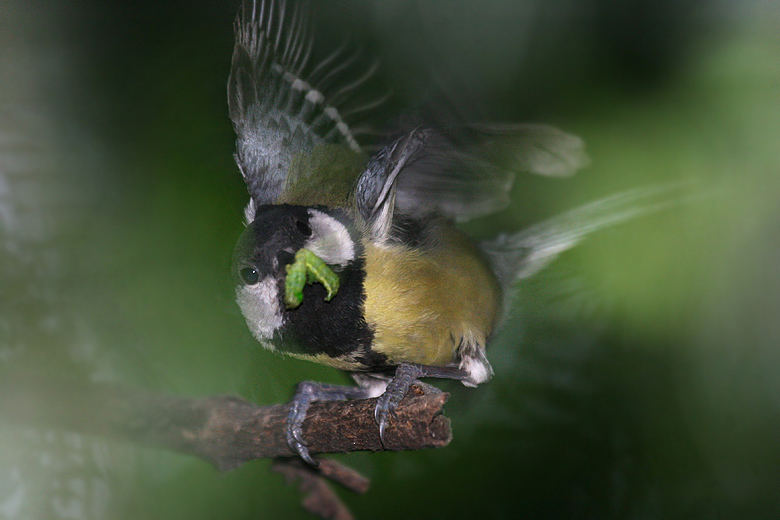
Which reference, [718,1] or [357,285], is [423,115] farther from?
[718,1]

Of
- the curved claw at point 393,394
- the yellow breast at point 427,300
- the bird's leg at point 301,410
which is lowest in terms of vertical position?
the bird's leg at point 301,410

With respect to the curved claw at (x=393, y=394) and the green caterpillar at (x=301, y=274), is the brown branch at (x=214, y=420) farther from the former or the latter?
the green caterpillar at (x=301, y=274)

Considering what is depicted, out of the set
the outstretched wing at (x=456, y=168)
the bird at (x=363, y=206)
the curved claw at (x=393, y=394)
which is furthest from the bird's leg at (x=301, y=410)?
the outstretched wing at (x=456, y=168)

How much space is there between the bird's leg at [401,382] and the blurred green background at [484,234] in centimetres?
6

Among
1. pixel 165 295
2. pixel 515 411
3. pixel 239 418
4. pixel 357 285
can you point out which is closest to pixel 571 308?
pixel 515 411

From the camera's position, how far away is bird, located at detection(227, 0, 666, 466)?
0.61 meters

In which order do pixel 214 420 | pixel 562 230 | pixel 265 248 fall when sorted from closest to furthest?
pixel 265 248
pixel 214 420
pixel 562 230

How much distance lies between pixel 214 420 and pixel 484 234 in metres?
0.42

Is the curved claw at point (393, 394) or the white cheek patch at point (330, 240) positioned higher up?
the white cheek patch at point (330, 240)

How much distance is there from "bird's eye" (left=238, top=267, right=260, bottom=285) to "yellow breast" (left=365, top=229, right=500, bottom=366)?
16 centimetres

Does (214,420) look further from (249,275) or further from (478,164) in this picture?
(478,164)

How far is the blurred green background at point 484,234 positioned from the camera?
1.41 feet

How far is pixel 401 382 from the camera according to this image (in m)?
0.68

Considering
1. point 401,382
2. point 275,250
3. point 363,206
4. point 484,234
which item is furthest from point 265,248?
point 484,234
